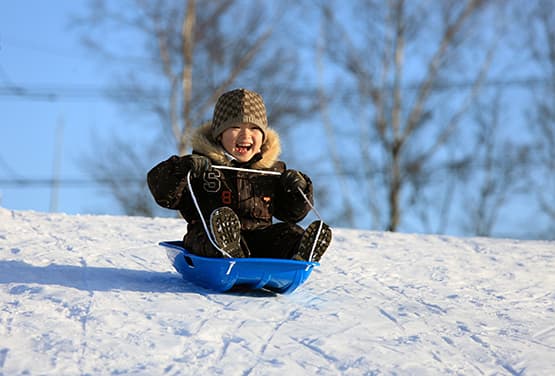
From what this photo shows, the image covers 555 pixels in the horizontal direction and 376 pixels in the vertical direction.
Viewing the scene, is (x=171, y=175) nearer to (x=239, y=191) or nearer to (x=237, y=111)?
(x=239, y=191)

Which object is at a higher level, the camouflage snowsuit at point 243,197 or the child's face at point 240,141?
the child's face at point 240,141

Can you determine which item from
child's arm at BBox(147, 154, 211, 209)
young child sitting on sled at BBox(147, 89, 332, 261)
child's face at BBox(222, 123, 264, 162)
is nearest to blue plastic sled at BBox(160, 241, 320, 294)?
young child sitting on sled at BBox(147, 89, 332, 261)

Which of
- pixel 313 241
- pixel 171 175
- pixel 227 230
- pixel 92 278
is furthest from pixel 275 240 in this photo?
pixel 92 278

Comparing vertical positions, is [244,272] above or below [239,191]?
below

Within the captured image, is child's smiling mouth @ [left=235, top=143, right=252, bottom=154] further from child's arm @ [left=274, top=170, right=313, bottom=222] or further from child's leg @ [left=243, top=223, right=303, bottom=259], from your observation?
child's leg @ [left=243, top=223, right=303, bottom=259]

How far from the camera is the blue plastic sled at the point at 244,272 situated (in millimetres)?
3576

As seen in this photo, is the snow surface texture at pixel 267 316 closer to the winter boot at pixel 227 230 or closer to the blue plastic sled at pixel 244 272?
the blue plastic sled at pixel 244 272

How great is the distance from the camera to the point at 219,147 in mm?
4020

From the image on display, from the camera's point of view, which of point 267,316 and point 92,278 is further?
point 92,278

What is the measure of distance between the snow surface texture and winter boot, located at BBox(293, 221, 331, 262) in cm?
23

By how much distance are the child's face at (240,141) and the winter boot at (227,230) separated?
0.44 metres

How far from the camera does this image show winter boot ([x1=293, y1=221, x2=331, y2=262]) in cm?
370

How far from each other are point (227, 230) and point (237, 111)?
0.67 meters

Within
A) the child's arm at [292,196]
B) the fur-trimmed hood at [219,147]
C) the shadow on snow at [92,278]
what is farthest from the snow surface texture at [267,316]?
the fur-trimmed hood at [219,147]
